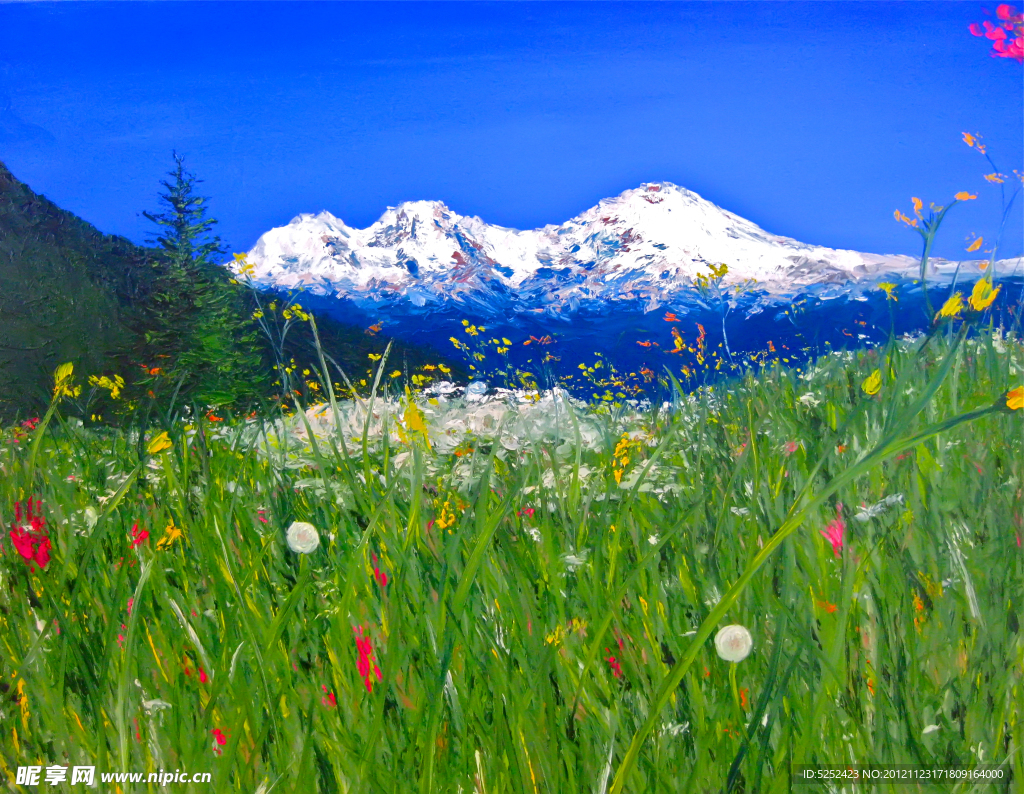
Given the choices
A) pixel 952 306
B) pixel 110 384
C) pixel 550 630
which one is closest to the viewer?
pixel 550 630

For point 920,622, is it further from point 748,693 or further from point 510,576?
point 510,576

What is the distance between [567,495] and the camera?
1.70 meters

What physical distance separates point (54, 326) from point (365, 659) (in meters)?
2.49

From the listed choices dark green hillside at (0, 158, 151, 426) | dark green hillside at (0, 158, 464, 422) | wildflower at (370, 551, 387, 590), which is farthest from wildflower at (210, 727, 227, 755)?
dark green hillside at (0, 158, 151, 426)

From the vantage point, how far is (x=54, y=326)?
2.79 meters

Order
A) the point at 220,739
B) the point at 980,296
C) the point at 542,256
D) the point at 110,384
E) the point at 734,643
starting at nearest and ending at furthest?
the point at 734,643, the point at 220,739, the point at 980,296, the point at 542,256, the point at 110,384

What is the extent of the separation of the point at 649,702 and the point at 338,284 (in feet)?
6.80

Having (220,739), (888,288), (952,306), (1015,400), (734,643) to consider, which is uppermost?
(888,288)

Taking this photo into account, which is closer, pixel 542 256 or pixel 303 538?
pixel 303 538

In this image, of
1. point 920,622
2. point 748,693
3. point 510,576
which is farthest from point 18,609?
point 920,622

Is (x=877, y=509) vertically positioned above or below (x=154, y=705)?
above

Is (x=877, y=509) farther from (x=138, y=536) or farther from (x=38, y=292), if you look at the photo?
(x=38, y=292)

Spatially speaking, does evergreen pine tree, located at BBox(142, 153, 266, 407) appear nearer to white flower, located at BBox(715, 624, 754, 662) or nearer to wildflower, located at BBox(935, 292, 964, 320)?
white flower, located at BBox(715, 624, 754, 662)

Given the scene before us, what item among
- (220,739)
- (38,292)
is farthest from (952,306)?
(38,292)
